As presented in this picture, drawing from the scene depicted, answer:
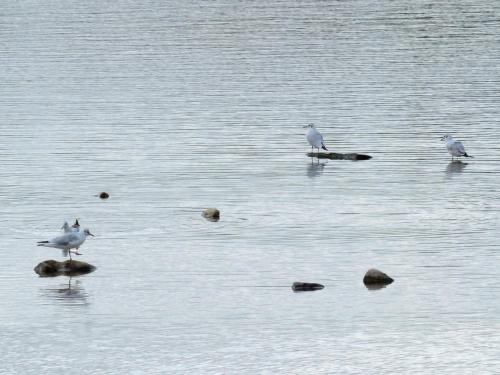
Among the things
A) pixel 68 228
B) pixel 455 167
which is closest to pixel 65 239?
pixel 68 228

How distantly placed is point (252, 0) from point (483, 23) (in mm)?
35076

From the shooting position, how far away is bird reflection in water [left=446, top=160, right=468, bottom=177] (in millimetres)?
53812

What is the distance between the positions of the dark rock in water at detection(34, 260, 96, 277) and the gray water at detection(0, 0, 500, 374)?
20.2 inches

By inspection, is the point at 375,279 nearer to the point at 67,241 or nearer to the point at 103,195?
the point at 67,241

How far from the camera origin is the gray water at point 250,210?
32.0 m

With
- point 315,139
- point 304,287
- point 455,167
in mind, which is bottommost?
point 304,287

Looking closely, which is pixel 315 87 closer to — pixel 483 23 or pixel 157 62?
pixel 157 62

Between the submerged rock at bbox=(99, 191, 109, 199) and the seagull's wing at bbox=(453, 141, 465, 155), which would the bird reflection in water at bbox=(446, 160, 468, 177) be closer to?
the seagull's wing at bbox=(453, 141, 465, 155)

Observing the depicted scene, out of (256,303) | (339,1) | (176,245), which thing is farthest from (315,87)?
(339,1)

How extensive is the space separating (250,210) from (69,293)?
11.1 metres

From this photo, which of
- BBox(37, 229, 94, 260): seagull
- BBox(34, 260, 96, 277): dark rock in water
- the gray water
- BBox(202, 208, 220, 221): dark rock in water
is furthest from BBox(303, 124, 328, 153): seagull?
BBox(34, 260, 96, 277): dark rock in water

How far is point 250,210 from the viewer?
1817 inches

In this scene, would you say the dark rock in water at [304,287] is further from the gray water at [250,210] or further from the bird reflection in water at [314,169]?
the bird reflection in water at [314,169]

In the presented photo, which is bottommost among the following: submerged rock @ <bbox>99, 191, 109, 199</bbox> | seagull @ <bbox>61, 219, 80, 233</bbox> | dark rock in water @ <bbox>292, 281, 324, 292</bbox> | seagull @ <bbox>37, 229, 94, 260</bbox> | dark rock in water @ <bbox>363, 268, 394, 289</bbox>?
dark rock in water @ <bbox>292, 281, 324, 292</bbox>
